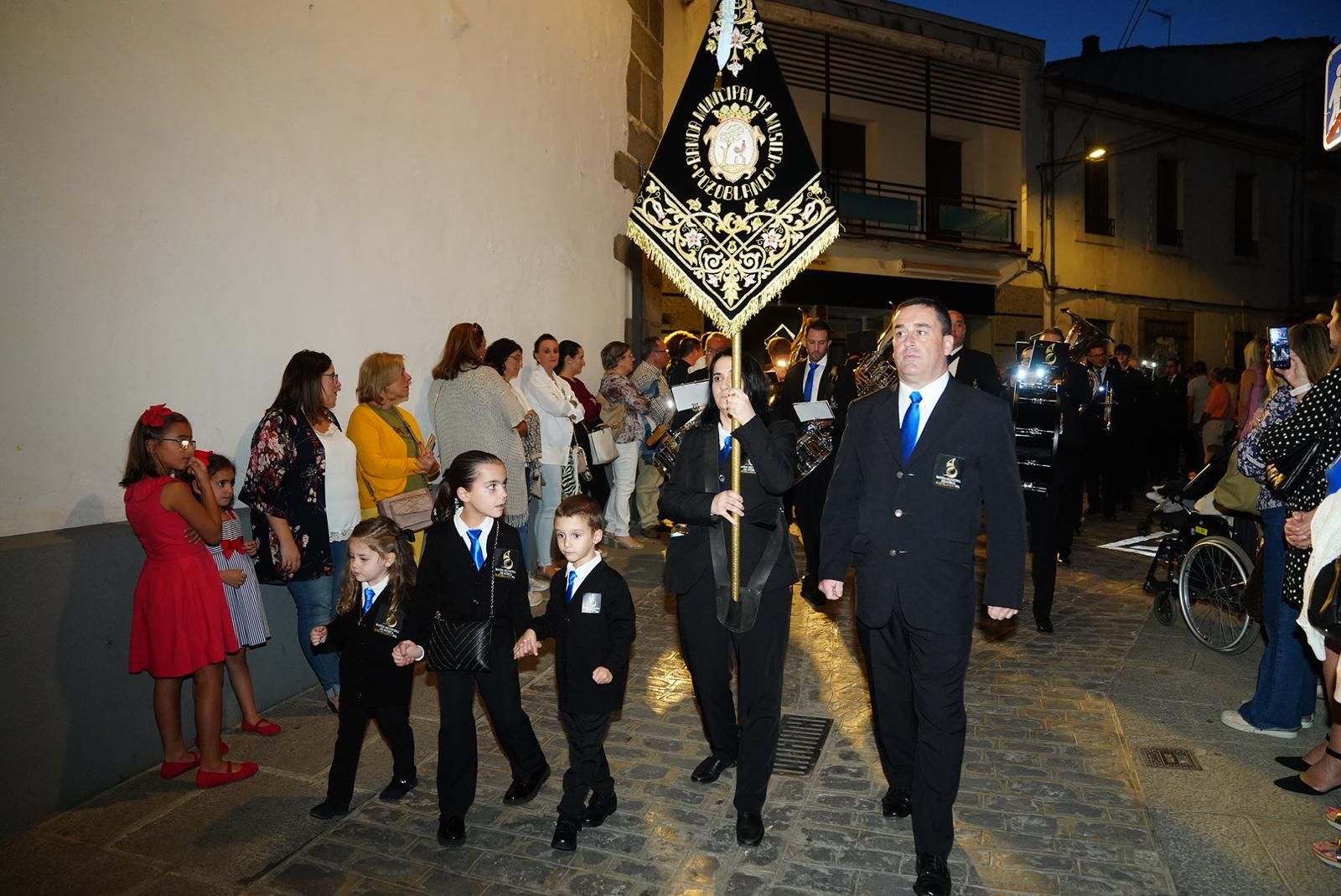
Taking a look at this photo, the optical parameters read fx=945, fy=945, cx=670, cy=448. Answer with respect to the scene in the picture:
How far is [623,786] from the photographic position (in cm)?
438

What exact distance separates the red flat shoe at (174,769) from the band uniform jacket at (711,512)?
99.4 inches

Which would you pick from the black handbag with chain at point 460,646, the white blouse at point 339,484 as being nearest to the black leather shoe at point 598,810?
the black handbag with chain at point 460,646

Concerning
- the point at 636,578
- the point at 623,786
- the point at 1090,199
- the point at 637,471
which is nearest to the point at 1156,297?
the point at 1090,199

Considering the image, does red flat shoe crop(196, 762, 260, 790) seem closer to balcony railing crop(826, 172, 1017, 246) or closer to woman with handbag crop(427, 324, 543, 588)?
woman with handbag crop(427, 324, 543, 588)

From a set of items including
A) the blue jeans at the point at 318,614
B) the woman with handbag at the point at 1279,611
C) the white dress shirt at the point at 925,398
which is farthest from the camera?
the blue jeans at the point at 318,614

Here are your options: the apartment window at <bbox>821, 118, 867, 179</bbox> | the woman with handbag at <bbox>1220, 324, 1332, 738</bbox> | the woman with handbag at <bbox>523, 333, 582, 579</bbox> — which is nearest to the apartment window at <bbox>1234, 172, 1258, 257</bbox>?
the apartment window at <bbox>821, 118, 867, 179</bbox>

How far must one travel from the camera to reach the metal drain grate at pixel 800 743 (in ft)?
15.0

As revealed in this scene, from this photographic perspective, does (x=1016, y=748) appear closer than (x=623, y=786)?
No

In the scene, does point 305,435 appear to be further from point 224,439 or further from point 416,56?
point 416,56

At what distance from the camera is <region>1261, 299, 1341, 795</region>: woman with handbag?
391 centimetres

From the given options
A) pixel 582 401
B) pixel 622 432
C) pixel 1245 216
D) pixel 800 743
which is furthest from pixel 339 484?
pixel 1245 216

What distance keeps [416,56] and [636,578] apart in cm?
455

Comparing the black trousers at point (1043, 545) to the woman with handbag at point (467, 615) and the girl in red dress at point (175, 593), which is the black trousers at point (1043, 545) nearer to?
the woman with handbag at point (467, 615)

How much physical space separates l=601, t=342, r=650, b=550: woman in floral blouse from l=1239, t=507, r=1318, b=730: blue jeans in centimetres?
578
